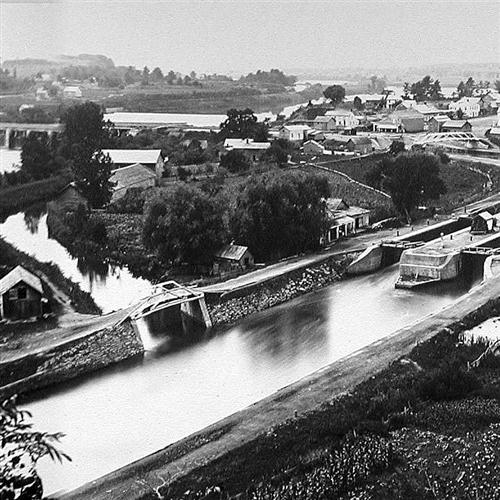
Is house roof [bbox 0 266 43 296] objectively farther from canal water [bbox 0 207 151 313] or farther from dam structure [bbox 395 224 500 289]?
dam structure [bbox 395 224 500 289]

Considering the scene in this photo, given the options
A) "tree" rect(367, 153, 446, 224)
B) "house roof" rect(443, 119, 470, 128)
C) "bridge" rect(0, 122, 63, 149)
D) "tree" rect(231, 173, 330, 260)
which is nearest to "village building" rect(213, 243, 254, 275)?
"tree" rect(231, 173, 330, 260)

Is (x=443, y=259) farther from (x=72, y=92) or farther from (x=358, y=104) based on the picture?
(x=358, y=104)

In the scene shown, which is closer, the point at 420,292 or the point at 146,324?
the point at 146,324

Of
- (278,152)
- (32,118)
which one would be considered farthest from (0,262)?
(278,152)

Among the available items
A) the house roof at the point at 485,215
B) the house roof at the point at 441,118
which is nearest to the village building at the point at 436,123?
the house roof at the point at 441,118

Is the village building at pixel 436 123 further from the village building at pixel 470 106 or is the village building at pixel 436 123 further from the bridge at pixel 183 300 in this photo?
the bridge at pixel 183 300

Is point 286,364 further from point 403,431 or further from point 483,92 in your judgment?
point 483,92

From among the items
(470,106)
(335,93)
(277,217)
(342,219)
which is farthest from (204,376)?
(470,106)
